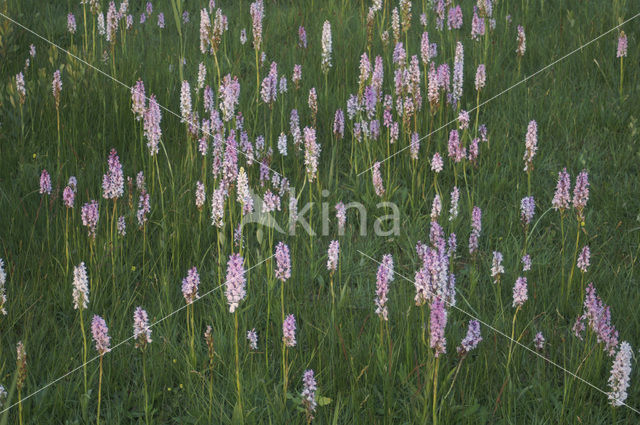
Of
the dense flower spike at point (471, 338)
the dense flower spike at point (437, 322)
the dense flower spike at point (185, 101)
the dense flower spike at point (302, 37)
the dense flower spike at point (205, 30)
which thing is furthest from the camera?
the dense flower spike at point (302, 37)

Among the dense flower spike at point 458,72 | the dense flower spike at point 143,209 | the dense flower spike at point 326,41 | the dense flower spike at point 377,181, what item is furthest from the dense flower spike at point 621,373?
the dense flower spike at point 326,41

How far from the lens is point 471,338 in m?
2.18

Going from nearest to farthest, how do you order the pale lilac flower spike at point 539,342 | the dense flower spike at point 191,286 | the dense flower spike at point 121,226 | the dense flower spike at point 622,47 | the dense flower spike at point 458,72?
the dense flower spike at point 191,286 < the pale lilac flower spike at point 539,342 < the dense flower spike at point 121,226 < the dense flower spike at point 458,72 < the dense flower spike at point 622,47

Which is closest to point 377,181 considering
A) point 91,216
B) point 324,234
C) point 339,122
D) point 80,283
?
point 324,234

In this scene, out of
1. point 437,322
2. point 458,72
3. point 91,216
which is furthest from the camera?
point 458,72

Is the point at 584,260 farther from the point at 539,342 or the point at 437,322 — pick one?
the point at 437,322

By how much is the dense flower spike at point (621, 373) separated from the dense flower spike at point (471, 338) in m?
0.41

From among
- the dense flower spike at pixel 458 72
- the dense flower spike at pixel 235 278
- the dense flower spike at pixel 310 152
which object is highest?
the dense flower spike at pixel 458 72

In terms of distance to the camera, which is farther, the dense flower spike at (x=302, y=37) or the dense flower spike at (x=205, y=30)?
the dense flower spike at (x=302, y=37)

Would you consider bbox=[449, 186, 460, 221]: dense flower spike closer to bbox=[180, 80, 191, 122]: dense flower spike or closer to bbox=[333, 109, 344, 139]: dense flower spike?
bbox=[333, 109, 344, 139]: dense flower spike

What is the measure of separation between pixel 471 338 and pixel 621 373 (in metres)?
0.44

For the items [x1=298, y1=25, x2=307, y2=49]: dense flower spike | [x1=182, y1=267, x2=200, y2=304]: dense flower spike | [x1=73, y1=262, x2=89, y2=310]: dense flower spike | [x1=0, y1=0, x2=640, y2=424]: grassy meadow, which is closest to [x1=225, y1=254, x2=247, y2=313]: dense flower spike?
[x1=0, y1=0, x2=640, y2=424]: grassy meadow

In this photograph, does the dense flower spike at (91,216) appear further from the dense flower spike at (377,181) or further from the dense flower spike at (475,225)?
the dense flower spike at (475,225)

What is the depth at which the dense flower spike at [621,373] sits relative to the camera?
6.29 ft
